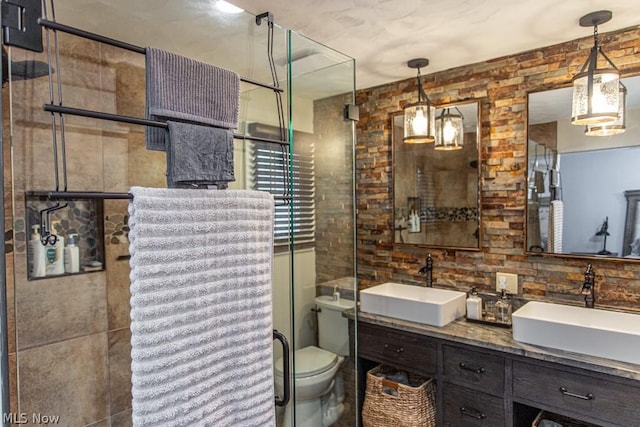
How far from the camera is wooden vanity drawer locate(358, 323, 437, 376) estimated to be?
2111 mm

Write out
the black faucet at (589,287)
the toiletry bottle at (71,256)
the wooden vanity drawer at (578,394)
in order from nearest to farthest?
the toiletry bottle at (71,256) < the wooden vanity drawer at (578,394) < the black faucet at (589,287)

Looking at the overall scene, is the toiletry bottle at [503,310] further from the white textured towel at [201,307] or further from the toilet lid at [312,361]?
the white textured towel at [201,307]

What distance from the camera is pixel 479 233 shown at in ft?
7.87

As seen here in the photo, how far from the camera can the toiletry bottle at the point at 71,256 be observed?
143 centimetres

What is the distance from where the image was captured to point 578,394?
167 cm

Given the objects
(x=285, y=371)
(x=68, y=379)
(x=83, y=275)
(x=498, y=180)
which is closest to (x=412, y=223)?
(x=498, y=180)

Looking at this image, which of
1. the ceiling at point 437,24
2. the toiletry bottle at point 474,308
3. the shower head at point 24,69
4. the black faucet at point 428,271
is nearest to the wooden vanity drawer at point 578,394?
the toiletry bottle at point 474,308

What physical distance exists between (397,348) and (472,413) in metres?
0.48

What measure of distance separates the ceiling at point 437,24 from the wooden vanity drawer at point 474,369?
5.21ft

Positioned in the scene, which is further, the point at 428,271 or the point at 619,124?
the point at 428,271

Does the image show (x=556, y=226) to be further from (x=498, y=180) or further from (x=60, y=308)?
(x=60, y=308)

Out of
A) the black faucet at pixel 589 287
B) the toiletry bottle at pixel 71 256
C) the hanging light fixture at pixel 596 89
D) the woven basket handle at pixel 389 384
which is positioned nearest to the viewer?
the toiletry bottle at pixel 71 256

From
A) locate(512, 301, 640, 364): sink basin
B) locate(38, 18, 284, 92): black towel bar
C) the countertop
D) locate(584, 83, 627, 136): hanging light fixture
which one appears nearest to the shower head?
locate(38, 18, 284, 92): black towel bar

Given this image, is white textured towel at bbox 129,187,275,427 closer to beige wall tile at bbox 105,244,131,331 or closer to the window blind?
the window blind
